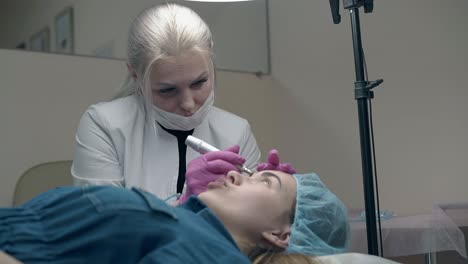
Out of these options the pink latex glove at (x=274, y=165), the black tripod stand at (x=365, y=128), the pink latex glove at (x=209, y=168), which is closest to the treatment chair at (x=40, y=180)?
the pink latex glove at (x=209, y=168)

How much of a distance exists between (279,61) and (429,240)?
5.62ft

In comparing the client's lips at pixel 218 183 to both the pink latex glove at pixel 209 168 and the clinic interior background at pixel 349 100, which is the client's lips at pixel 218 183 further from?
the clinic interior background at pixel 349 100

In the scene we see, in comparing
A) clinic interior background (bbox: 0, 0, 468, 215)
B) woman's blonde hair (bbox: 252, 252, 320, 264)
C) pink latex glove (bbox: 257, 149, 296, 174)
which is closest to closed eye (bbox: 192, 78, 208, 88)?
pink latex glove (bbox: 257, 149, 296, 174)

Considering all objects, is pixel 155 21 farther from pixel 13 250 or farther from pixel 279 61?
pixel 279 61

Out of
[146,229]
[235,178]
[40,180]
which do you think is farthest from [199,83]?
[40,180]

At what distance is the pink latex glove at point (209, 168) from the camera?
4.50 ft

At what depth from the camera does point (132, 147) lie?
5.56 feet

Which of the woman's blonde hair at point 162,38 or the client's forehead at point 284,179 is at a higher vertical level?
the woman's blonde hair at point 162,38

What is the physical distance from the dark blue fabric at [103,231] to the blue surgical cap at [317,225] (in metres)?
0.26

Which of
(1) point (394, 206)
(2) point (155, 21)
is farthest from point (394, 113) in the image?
(2) point (155, 21)

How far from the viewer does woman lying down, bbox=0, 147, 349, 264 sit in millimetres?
930

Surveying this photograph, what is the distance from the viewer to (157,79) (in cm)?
160

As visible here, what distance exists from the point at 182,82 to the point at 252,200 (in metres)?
0.46

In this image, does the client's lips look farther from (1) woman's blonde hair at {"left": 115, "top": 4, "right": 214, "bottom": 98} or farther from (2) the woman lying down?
(1) woman's blonde hair at {"left": 115, "top": 4, "right": 214, "bottom": 98}
